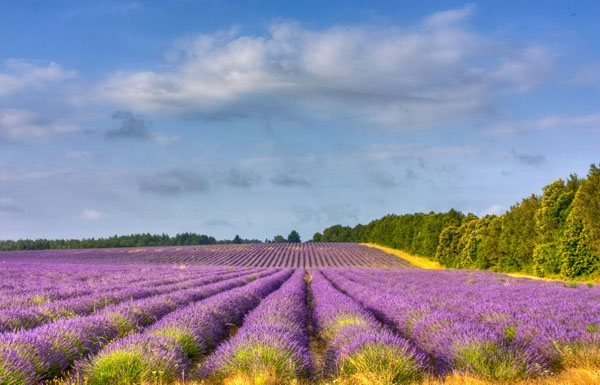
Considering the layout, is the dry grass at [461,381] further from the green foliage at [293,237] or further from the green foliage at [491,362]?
the green foliage at [293,237]

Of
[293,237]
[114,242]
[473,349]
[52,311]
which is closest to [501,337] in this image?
[473,349]

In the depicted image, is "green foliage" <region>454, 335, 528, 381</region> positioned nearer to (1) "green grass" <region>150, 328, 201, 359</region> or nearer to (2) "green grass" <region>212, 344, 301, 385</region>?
(2) "green grass" <region>212, 344, 301, 385</region>

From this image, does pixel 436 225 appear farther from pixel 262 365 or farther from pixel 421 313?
pixel 262 365

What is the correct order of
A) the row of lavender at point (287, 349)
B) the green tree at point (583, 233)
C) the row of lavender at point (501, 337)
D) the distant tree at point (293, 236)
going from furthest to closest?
the distant tree at point (293, 236)
the green tree at point (583, 233)
the row of lavender at point (501, 337)
the row of lavender at point (287, 349)

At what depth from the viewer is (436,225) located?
57.0 metres

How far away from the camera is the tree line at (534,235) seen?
27125 mm

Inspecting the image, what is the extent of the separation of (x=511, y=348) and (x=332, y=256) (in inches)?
2309

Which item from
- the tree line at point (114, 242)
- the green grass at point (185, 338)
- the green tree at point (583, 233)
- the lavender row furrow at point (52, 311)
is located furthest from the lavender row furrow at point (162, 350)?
the tree line at point (114, 242)

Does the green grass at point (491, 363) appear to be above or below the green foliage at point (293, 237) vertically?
below

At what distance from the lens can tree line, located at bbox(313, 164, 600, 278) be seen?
27.1m

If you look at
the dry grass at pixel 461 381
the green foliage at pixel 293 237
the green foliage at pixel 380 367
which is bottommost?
A: the dry grass at pixel 461 381

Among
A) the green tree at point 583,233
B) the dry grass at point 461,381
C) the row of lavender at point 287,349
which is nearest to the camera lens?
the dry grass at point 461,381

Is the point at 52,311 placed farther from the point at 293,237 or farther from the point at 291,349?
the point at 293,237

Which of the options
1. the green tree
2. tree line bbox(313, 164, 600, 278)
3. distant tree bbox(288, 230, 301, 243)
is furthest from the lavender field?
distant tree bbox(288, 230, 301, 243)
